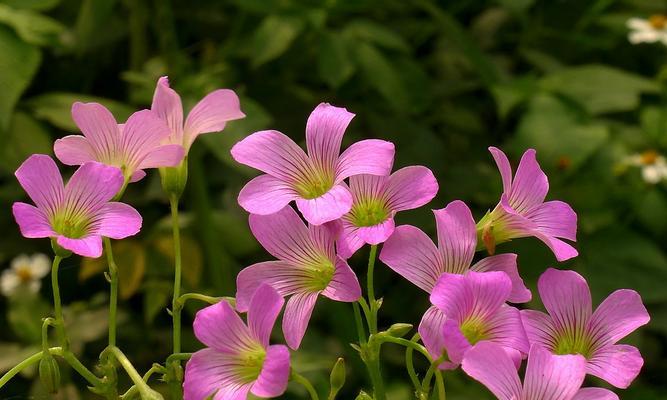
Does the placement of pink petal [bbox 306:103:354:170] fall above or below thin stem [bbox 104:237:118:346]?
above

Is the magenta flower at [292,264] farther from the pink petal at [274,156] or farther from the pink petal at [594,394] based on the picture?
the pink petal at [594,394]

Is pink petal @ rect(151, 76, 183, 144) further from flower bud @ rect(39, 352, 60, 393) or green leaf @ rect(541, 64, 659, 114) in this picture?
green leaf @ rect(541, 64, 659, 114)

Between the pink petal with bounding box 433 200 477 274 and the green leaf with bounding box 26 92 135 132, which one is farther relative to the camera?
the green leaf with bounding box 26 92 135 132

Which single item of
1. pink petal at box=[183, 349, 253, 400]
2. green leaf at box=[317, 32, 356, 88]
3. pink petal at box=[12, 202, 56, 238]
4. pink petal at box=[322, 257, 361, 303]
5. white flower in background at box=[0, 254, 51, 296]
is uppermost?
pink petal at box=[12, 202, 56, 238]

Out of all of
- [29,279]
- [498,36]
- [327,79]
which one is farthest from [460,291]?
[498,36]

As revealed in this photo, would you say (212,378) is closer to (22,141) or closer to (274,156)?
(274,156)

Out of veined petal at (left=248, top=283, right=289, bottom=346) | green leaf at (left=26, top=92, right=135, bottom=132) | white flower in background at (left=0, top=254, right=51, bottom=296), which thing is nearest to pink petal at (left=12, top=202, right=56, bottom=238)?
veined petal at (left=248, top=283, right=289, bottom=346)

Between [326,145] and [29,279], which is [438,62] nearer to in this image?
[29,279]

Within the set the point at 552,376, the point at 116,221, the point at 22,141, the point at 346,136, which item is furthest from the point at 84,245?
the point at 346,136

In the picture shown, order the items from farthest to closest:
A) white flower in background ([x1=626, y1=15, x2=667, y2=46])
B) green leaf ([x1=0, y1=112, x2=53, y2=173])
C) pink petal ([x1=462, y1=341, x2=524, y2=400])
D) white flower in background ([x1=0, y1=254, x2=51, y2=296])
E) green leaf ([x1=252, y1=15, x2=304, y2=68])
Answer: white flower in background ([x1=626, y1=15, x2=667, y2=46]) < white flower in background ([x1=0, y1=254, x2=51, y2=296]) < green leaf ([x1=252, y1=15, x2=304, y2=68]) < green leaf ([x1=0, y1=112, x2=53, y2=173]) < pink petal ([x1=462, y1=341, x2=524, y2=400])
